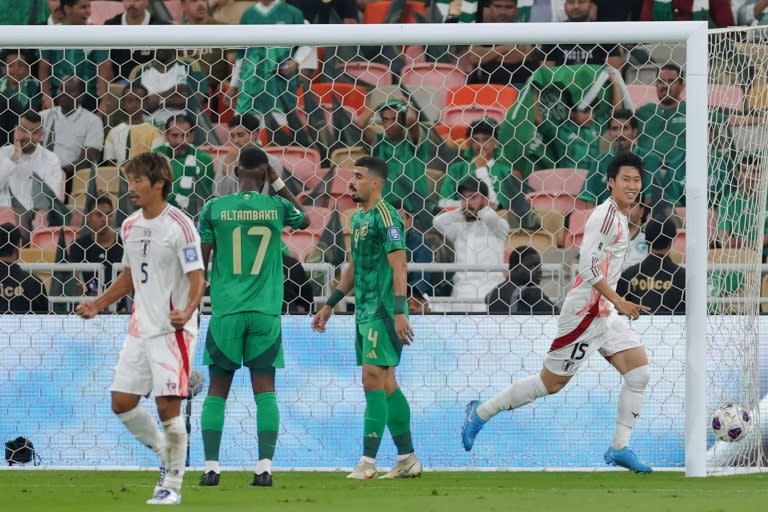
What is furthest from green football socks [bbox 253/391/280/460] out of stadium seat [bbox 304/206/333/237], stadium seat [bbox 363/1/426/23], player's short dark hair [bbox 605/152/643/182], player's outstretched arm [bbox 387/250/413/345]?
stadium seat [bbox 363/1/426/23]

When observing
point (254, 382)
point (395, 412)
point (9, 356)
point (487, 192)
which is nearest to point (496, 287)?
point (487, 192)

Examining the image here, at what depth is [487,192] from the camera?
10.1m

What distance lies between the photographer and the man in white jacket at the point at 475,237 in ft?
30.5

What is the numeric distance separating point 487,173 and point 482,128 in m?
0.42

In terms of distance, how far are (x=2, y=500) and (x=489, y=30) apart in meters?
3.78

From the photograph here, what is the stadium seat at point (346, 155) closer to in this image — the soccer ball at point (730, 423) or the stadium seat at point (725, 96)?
the stadium seat at point (725, 96)

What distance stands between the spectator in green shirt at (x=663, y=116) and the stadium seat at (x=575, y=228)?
0.65 meters

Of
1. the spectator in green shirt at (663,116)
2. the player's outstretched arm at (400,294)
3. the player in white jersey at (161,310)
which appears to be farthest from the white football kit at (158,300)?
the spectator in green shirt at (663,116)

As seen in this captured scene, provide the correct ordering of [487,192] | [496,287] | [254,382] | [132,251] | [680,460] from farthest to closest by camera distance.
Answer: [487,192] → [496,287] → [680,460] → [254,382] → [132,251]

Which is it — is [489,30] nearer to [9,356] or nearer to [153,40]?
[153,40]

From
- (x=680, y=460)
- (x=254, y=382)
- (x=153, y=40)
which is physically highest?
(x=153, y=40)

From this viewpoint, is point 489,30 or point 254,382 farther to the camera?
point 489,30

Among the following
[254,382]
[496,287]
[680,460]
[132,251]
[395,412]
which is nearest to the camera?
[132,251]

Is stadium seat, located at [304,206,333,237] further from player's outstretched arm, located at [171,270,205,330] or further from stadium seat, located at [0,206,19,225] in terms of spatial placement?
player's outstretched arm, located at [171,270,205,330]
